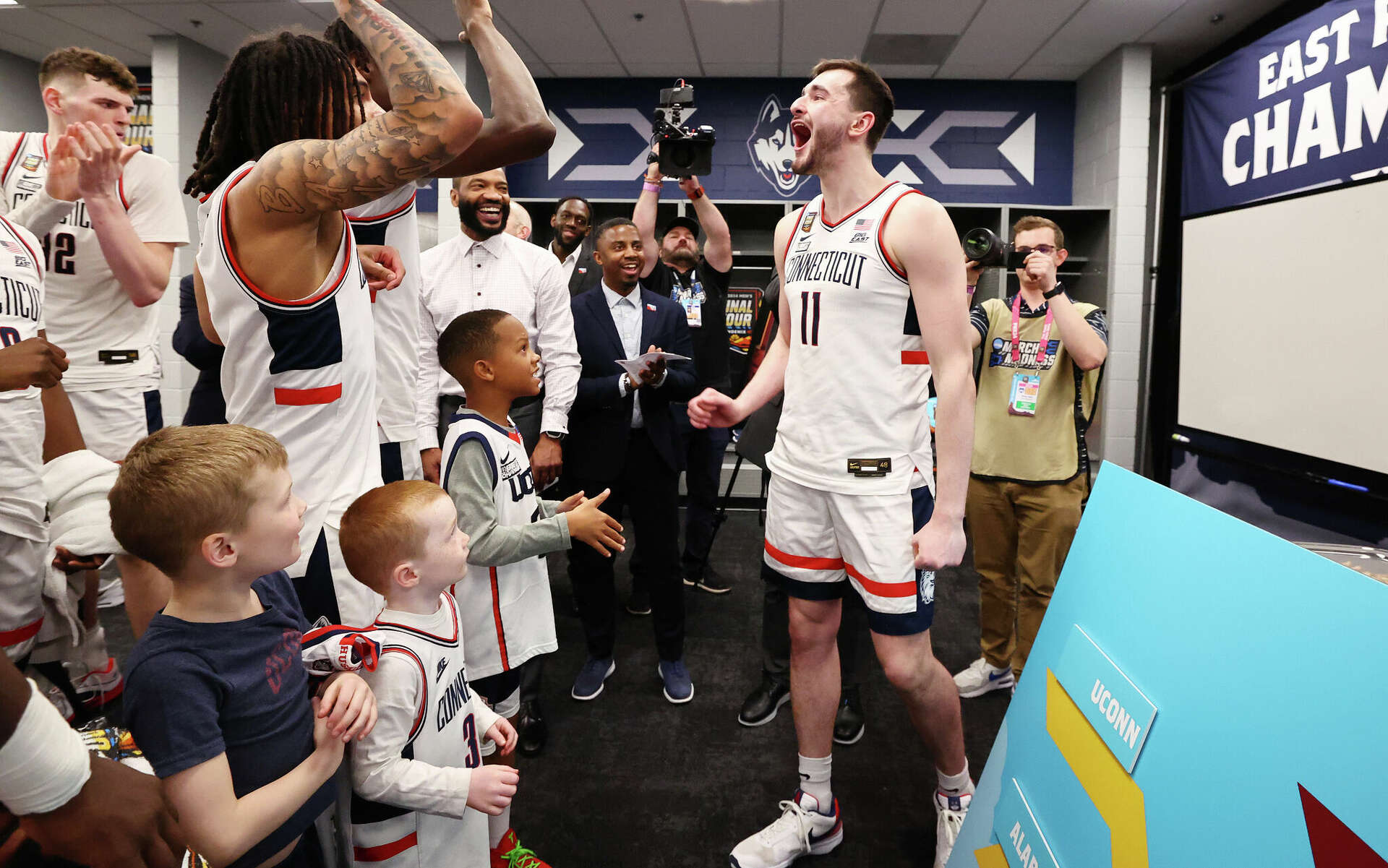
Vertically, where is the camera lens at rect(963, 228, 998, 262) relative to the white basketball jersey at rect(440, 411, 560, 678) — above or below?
above

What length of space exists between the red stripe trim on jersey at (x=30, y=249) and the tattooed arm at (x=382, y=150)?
1085 millimetres

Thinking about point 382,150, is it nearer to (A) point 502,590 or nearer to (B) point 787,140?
(A) point 502,590

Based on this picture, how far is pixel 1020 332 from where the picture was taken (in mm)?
2266

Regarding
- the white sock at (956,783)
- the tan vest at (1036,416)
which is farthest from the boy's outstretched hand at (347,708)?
the tan vest at (1036,416)

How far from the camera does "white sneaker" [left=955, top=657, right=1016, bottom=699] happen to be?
2.29 metres

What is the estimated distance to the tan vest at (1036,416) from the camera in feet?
7.09

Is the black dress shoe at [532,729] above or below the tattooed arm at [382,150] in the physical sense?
below

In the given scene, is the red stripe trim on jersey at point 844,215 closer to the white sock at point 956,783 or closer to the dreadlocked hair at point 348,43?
the dreadlocked hair at point 348,43

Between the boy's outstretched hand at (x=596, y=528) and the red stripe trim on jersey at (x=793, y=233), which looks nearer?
the boy's outstretched hand at (x=596, y=528)

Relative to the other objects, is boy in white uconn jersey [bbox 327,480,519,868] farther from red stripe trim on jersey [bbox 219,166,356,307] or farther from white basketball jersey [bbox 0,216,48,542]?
white basketball jersey [bbox 0,216,48,542]

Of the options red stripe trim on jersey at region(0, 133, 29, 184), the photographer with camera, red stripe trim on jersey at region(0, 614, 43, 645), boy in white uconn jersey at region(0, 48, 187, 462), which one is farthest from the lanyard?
red stripe trim on jersey at region(0, 133, 29, 184)

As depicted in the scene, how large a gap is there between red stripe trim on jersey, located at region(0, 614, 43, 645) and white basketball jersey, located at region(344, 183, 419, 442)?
86cm

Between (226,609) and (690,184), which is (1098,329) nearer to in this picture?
(690,184)

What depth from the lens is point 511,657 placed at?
4.83 ft
